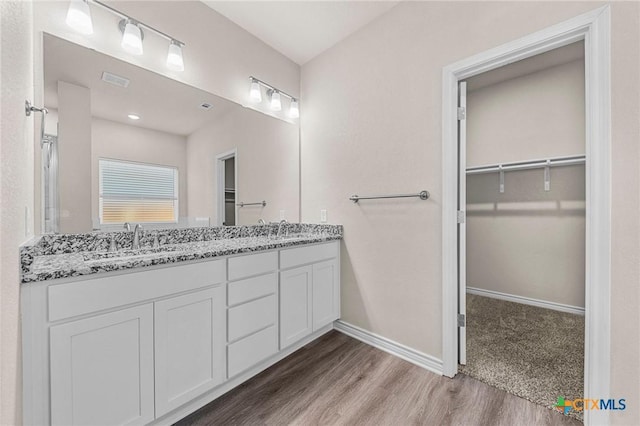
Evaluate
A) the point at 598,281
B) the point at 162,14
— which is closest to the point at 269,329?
the point at 598,281

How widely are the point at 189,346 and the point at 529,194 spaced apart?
3451 mm

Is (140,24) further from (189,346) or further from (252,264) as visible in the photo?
(189,346)

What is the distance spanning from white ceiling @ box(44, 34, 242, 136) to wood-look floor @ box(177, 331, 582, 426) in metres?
1.80

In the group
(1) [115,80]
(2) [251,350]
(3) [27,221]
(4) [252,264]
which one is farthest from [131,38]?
(2) [251,350]

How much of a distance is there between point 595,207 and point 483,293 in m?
2.35

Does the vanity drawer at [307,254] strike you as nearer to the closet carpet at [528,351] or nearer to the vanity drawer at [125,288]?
the vanity drawer at [125,288]

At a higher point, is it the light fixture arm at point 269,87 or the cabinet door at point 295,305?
the light fixture arm at point 269,87

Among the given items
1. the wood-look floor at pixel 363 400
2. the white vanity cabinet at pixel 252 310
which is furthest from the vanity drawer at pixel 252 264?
the wood-look floor at pixel 363 400

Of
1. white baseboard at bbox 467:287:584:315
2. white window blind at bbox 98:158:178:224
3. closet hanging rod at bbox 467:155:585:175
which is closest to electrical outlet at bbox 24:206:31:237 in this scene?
white window blind at bbox 98:158:178:224

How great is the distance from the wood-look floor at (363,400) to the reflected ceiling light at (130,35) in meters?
2.14

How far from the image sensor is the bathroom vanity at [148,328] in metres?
0.98

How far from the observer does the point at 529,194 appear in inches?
115

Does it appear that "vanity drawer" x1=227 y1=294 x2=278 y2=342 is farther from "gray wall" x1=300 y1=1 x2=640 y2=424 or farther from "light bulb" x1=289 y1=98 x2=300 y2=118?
Result: "light bulb" x1=289 y1=98 x2=300 y2=118

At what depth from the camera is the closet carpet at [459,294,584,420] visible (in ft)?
5.26
